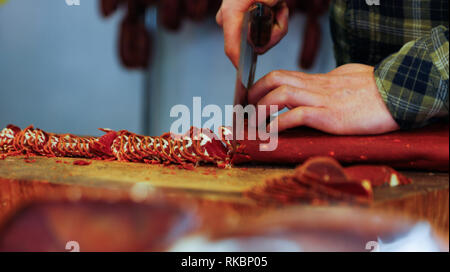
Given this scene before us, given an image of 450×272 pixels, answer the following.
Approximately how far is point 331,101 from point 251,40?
19 cm

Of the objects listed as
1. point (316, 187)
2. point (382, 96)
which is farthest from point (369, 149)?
point (316, 187)

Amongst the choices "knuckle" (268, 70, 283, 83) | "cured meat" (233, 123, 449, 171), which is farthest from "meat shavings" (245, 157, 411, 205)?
"knuckle" (268, 70, 283, 83)

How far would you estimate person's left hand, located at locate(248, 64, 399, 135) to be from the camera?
485 millimetres

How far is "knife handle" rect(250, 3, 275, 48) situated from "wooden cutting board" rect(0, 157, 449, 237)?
0.26 meters

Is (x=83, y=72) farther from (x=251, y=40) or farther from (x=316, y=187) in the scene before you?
(x=316, y=187)

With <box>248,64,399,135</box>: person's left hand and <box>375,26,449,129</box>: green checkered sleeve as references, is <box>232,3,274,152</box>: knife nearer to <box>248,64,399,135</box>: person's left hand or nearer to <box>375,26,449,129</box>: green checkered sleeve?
<box>248,64,399,135</box>: person's left hand

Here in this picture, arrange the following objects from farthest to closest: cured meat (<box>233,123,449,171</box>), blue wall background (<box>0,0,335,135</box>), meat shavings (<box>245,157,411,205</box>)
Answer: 1. blue wall background (<box>0,0,335,135</box>)
2. cured meat (<box>233,123,449,171</box>)
3. meat shavings (<box>245,157,411,205</box>)

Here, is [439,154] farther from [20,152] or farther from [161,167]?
[20,152]

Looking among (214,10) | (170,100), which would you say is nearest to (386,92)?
(214,10)

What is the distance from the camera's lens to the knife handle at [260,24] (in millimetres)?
635

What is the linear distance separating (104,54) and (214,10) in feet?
1.92

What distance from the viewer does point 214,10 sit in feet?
5.30

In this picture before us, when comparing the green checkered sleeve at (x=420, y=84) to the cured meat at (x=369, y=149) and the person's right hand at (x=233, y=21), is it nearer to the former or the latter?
the cured meat at (x=369, y=149)


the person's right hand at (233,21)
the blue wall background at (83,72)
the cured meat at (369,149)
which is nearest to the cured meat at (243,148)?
the cured meat at (369,149)
